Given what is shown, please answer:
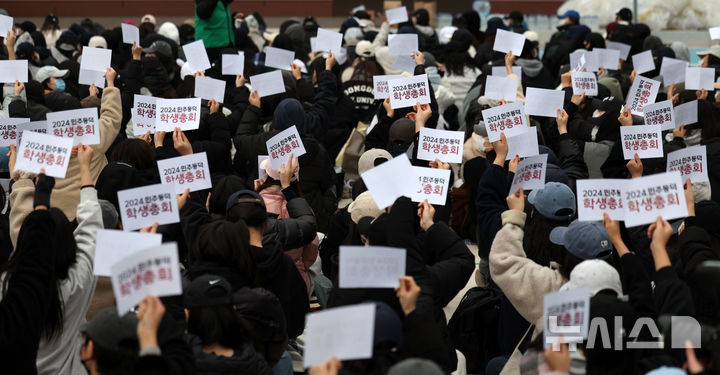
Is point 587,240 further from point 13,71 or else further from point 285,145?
point 13,71

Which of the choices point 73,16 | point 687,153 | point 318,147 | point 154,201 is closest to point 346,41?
point 318,147

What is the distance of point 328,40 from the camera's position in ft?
33.2

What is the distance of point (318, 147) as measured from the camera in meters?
7.03

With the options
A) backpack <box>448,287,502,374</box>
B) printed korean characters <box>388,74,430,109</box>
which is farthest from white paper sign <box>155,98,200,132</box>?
backpack <box>448,287,502,374</box>

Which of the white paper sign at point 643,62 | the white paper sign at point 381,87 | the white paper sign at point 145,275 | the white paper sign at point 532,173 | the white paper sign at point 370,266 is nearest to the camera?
the white paper sign at point 145,275

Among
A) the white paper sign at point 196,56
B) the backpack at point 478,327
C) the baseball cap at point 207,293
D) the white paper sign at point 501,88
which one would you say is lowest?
the backpack at point 478,327

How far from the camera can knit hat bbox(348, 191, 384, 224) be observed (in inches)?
201

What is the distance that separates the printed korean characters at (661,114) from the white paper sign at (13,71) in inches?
205

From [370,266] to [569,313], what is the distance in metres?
0.78

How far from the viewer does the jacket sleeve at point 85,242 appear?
414 centimetres

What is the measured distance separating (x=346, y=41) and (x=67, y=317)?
9639mm

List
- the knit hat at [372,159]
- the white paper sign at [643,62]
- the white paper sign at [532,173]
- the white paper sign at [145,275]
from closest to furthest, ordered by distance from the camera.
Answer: the white paper sign at [145,275] → the white paper sign at [532,173] → the knit hat at [372,159] → the white paper sign at [643,62]

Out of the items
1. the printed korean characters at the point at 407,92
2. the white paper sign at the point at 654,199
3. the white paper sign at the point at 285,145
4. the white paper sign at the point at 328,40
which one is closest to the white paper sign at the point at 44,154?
the white paper sign at the point at 285,145

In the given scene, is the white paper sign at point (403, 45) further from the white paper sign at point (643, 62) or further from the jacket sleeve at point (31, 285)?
the jacket sleeve at point (31, 285)
